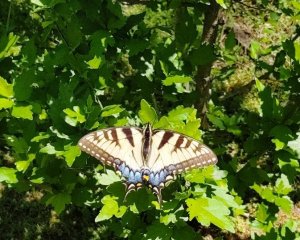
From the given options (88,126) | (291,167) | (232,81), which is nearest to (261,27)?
(232,81)

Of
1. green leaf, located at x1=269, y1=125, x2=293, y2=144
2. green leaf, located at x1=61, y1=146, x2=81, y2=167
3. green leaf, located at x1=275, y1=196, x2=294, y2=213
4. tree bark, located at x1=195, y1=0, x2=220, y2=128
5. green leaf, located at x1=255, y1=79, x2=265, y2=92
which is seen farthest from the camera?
green leaf, located at x1=275, y1=196, x2=294, y2=213

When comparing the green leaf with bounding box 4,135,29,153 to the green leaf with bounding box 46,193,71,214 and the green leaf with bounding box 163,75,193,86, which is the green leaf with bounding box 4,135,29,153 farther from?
the green leaf with bounding box 163,75,193,86

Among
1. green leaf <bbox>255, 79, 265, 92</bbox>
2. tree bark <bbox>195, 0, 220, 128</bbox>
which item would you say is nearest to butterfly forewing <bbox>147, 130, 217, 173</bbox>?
green leaf <bbox>255, 79, 265, 92</bbox>

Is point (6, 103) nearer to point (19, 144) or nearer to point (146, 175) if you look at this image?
point (19, 144)

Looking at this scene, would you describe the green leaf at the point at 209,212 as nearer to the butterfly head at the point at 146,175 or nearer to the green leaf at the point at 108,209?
the butterfly head at the point at 146,175

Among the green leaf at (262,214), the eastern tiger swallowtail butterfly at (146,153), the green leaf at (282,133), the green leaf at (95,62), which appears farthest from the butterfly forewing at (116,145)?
the green leaf at (262,214)

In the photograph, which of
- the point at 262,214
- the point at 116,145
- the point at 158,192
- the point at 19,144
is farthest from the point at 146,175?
the point at 262,214
